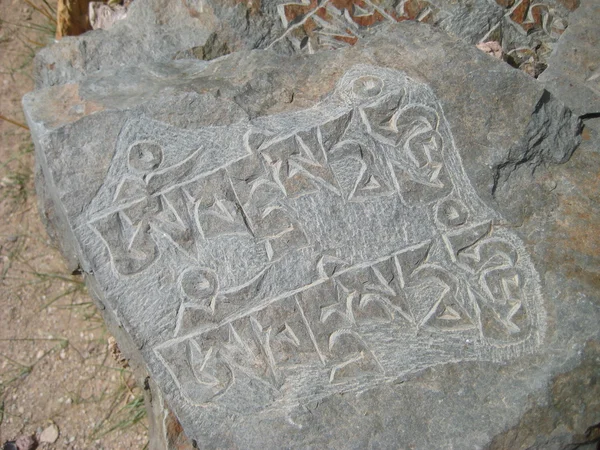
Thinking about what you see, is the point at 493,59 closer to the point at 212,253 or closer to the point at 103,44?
the point at 212,253

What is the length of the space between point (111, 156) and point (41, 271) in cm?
133

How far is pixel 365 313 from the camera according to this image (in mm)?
2084

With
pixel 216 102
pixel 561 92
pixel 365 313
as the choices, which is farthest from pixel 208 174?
pixel 561 92

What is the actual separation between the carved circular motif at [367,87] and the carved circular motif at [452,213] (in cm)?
40

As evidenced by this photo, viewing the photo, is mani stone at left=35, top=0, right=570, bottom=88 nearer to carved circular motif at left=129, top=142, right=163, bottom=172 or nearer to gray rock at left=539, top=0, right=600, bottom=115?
gray rock at left=539, top=0, right=600, bottom=115

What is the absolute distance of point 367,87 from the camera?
2.17 m

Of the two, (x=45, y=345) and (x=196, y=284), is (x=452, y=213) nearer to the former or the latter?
(x=196, y=284)

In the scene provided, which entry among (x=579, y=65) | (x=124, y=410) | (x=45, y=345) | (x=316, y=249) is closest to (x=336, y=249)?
(x=316, y=249)

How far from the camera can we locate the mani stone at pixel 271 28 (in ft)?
8.44

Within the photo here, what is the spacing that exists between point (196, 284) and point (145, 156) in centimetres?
41

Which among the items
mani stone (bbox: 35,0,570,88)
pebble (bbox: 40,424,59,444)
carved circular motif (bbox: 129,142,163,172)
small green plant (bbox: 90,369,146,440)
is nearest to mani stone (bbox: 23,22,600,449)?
carved circular motif (bbox: 129,142,163,172)

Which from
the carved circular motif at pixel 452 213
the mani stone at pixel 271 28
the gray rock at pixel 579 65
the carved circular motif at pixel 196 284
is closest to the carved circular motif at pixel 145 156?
the carved circular motif at pixel 196 284

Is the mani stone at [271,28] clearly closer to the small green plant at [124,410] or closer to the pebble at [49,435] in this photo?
the small green plant at [124,410]

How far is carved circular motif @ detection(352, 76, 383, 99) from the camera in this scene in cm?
216
